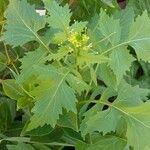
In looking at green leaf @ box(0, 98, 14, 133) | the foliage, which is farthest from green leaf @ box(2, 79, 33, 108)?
green leaf @ box(0, 98, 14, 133)

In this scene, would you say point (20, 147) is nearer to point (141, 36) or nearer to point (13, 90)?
point (13, 90)

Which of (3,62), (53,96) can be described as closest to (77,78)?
(53,96)

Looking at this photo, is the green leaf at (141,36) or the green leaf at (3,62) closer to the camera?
the green leaf at (141,36)

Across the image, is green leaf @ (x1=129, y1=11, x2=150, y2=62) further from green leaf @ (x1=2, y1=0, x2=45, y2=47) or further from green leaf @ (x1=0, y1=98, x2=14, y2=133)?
green leaf @ (x1=0, y1=98, x2=14, y2=133)

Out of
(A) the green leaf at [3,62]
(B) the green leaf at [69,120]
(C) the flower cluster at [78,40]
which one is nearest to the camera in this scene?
(C) the flower cluster at [78,40]

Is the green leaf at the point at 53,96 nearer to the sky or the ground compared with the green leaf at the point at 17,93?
nearer to the sky

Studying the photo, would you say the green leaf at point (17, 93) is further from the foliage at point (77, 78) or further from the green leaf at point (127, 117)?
the green leaf at point (127, 117)

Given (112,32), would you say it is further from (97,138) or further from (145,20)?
(97,138)

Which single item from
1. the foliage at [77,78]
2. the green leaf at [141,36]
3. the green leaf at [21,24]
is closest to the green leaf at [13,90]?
the foliage at [77,78]
